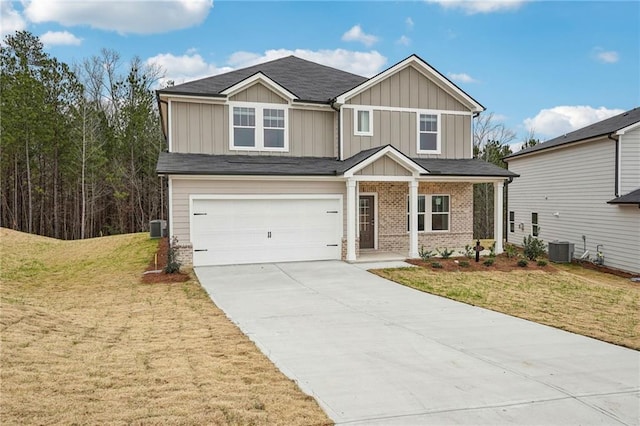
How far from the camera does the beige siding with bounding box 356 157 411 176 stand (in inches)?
599

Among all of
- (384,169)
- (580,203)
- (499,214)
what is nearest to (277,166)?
(384,169)

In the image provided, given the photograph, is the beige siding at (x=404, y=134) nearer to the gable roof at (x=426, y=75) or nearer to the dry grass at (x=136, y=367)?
the gable roof at (x=426, y=75)

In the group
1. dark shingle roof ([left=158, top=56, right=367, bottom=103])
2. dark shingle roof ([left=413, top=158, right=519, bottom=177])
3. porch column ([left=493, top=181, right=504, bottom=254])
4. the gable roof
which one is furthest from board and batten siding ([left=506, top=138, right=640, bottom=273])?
dark shingle roof ([left=158, top=56, right=367, bottom=103])

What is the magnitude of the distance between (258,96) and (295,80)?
2996mm

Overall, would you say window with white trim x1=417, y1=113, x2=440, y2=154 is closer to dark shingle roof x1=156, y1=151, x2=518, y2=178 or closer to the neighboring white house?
dark shingle roof x1=156, y1=151, x2=518, y2=178

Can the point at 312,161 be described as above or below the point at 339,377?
above

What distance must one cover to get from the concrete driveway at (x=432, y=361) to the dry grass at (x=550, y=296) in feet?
2.21

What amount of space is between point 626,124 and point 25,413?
20115 millimetres

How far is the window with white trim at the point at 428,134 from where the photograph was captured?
17.9 metres

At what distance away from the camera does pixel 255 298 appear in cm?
1005

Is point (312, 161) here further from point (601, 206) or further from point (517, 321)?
point (601, 206)

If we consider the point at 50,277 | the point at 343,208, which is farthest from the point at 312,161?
the point at 50,277

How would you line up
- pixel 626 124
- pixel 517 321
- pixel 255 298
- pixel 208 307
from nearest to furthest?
pixel 517 321 < pixel 208 307 < pixel 255 298 < pixel 626 124

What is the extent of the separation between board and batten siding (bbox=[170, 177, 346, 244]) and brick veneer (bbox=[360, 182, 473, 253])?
3.13 metres
